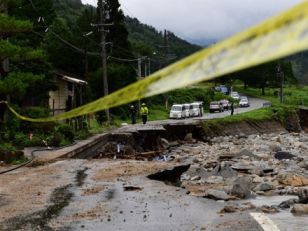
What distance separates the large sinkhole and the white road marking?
6.45 meters

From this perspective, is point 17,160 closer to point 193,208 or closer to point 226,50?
point 193,208

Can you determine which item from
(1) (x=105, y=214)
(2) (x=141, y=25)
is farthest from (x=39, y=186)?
(2) (x=141, y=25)

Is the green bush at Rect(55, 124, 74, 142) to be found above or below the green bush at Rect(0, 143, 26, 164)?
above

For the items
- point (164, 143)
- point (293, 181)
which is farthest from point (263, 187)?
point (164, 143)

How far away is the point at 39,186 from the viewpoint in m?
14.1

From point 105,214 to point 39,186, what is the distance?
4.37m

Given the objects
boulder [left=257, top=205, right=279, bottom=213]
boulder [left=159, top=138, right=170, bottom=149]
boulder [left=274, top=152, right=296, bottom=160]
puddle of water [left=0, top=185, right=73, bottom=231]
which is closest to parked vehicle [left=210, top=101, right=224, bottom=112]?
boulder [left=159, top=138, right=170, bottom=149]

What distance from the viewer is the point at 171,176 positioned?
1756cm

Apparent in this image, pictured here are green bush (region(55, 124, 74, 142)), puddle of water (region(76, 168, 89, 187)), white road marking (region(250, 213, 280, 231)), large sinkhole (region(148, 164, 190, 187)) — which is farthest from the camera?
green bush (region(55, 124, 74, 142))

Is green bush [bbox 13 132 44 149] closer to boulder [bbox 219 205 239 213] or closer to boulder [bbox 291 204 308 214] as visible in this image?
boulder [bbox 219 205 239 213]

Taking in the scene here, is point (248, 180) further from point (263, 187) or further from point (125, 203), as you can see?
point (125, 203)

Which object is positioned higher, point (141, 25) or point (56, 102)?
point (141, 25)

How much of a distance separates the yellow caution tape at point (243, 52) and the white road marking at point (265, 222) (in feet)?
22.9

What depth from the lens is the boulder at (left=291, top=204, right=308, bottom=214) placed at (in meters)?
10.3
